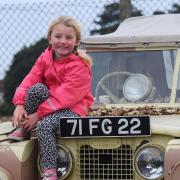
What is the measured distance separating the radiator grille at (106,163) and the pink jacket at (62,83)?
0.32 meters

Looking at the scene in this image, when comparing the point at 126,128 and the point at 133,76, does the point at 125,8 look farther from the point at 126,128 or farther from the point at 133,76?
the point at 126,128

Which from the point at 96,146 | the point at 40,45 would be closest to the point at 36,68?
the point at 96,146

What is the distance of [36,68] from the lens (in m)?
4.52

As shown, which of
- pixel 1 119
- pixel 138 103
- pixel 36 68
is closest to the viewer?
pixel 36 68

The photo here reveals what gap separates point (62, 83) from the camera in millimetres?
4332

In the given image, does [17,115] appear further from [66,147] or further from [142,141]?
[142,141]

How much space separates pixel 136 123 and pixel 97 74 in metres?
1.43

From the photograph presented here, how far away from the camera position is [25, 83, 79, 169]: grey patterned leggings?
4.07m

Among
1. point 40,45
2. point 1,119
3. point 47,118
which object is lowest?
point 1,119

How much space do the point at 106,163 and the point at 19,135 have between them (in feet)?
1.89

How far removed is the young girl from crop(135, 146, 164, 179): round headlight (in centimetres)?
51

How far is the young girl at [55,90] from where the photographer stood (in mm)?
4221

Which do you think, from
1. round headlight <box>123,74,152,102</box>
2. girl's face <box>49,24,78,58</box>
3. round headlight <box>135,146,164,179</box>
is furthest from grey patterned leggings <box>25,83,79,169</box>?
round headlight <box>123,74,152,102</box>

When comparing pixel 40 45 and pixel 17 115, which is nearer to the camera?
pixel 17 115
